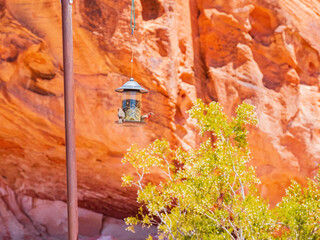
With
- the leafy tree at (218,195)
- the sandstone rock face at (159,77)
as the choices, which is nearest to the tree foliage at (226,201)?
the leafy tree at (218,195)

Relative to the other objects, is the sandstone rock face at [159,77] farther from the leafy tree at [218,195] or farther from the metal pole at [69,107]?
the metal pole at [69,107]

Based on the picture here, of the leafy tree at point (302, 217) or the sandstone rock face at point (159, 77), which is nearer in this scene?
the leafy tree at point (302, 217)

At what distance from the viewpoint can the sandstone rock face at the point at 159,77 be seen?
5.18 m

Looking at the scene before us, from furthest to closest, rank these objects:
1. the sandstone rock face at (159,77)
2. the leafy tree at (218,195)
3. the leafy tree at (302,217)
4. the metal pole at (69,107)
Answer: the sandstone rock face at (159,77), the metal pole at (69,107), the leafy tree at (218,195), the leafy tree at (302,217)

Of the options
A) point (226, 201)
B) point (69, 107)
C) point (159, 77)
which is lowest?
point (226, 201)

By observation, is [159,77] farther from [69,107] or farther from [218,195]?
[218,195]

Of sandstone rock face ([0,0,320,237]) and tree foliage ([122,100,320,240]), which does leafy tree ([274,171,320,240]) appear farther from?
sandstone rock face ([0,0,320,237])

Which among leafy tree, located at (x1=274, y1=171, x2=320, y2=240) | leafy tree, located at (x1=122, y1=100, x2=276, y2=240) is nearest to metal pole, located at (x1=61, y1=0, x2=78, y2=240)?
leafy tree, located at (x1=122, y1=100, x2=276, y2=240)

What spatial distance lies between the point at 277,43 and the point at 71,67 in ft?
13.6

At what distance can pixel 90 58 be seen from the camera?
17.0ft

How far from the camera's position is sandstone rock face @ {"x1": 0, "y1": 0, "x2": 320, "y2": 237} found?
5.18m

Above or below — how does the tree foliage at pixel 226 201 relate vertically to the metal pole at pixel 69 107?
below

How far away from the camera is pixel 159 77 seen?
5.20 meters

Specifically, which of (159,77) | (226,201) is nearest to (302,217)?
(226,201)
